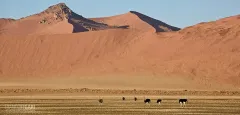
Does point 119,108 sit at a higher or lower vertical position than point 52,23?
lower

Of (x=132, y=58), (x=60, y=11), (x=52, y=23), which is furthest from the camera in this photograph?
(x=60, y=11)

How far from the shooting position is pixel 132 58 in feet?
341

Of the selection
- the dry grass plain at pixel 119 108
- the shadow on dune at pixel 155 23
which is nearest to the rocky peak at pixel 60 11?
the shadow on dune at pixel 155 23

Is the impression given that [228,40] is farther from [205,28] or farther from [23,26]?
[23,26]

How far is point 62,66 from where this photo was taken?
109812 mm

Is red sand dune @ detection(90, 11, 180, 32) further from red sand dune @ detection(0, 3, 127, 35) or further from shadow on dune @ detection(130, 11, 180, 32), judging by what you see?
red sand dune @ detection(0, 3, 127, 35)

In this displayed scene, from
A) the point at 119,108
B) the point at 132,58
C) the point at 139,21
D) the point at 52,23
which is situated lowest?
the point at 119,108

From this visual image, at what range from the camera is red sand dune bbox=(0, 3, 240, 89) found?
294 feet

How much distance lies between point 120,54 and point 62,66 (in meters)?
11.1

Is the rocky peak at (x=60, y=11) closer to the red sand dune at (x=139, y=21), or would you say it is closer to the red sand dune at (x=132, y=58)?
the red sand dune at (x=139, y=21)

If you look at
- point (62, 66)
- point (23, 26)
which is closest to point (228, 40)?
point (62, 66)

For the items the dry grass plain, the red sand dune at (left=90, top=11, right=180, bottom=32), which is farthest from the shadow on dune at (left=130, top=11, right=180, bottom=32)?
the dry grass plain

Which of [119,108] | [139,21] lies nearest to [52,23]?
[139,21]

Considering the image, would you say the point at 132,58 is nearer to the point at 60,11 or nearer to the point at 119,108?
the point at 119,108
